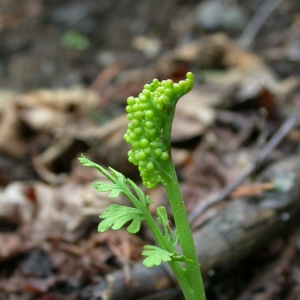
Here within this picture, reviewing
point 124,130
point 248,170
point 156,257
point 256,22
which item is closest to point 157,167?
point 156,257

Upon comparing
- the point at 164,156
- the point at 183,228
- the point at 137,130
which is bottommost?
the point at 183,228

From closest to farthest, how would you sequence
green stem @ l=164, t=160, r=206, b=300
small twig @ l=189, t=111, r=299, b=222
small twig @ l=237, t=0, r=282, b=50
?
green stem @ l=164, t=160, r=206, b=300
small twig @ l=189, t=111, r=299, b=222
small twig @ l=237, t=0, r=282, b=50

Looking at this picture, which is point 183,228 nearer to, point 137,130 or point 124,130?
point 137,130

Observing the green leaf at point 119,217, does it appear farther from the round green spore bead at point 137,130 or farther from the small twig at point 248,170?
the small twig at point 248,170

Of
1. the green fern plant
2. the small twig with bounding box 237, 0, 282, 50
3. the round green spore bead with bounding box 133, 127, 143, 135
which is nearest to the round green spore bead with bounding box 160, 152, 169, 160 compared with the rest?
the green fern plant

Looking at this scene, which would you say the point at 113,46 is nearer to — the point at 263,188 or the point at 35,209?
the point at 35,209

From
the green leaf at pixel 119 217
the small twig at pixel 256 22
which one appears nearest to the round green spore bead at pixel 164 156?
the green leaf at pixel 119 217

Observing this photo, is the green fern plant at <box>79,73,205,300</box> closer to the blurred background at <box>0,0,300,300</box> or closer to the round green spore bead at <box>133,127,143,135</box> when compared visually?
the round green spore bead at <box>133,127,143,135</box>
